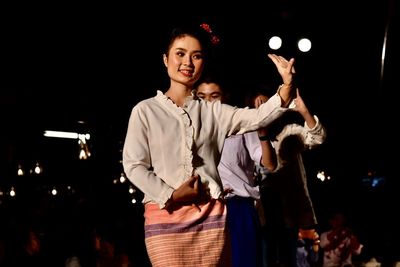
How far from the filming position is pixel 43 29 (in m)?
11.4

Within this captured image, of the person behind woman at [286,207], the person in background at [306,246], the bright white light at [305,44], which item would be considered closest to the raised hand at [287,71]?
the person behind woman at [286,207]

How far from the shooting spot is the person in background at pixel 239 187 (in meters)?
4.40

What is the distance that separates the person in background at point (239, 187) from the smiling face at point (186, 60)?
1.11m

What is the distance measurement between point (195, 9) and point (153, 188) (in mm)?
8738

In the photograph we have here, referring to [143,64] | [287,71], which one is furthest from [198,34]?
[143,64]

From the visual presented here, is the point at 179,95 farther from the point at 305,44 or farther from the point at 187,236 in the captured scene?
the point at 305,44

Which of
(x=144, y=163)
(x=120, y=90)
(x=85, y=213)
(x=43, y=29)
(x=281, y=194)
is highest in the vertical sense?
(x=43, y=29)

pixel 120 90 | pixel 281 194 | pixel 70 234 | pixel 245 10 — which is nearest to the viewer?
pixel 281 194

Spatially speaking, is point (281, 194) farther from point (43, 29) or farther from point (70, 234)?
point (43, 29)

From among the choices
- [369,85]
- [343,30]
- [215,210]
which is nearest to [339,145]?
[369,85]

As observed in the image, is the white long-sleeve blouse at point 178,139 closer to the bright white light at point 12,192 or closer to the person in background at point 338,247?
the person in background at point 338,247

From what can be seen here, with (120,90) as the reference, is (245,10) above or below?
above

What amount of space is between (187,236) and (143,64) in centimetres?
994

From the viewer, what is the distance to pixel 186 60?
322 centimetres
